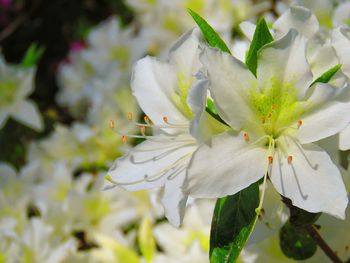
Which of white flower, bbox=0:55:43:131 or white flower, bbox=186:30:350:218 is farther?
white flower, bbox=0:55:43:131

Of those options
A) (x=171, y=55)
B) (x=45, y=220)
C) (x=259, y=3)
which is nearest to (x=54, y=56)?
(x=259, y=3)

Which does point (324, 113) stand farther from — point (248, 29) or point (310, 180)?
point (248, 29)

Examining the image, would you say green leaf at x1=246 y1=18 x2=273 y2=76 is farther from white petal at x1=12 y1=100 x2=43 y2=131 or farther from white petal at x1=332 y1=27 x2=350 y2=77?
white petal at x1=12 y1=100 x2=43 y2=131

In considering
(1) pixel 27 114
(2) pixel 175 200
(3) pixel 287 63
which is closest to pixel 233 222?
(2) pixel 175 200

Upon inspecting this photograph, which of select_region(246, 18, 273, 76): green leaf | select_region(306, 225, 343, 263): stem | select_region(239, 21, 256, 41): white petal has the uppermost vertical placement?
select_region(246, 18, 273, 76): green leaf

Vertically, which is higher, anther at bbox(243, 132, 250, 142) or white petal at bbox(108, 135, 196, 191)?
anther at bbox(243, 132, 250, 142)

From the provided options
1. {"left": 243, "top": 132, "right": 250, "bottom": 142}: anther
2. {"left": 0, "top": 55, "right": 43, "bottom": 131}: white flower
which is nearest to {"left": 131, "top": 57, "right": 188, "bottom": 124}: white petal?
{"left": 243, "top": 132, "right": 250, "bottom": 142}: anther

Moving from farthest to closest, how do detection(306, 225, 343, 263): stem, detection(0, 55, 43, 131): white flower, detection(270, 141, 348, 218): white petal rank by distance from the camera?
1. detection(0, 55, 43, 131): white flower
2. detection(306, 225, 343, 263): stem
3. detection(270, 141, 348, 218): white petal
